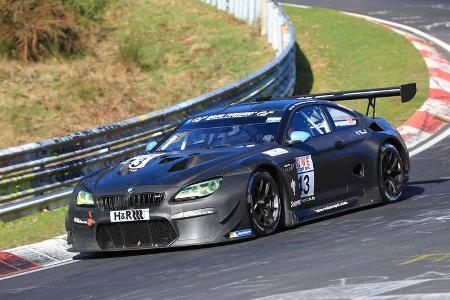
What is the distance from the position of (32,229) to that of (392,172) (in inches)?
151

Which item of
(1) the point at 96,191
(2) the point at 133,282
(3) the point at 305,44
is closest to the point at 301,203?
(1) the point at 96,191

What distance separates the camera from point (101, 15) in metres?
25.4

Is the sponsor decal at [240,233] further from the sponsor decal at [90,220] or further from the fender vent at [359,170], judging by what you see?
the fender vent at [359,170]

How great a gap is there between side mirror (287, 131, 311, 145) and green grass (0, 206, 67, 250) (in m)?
2.58

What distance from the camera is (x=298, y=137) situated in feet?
33.0

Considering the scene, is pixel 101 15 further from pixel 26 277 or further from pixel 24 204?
pixel 26 277

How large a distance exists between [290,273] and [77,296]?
4.91 feet

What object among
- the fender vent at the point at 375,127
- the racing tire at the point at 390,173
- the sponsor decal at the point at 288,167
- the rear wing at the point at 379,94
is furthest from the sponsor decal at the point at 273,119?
the fender vent at the point at 375,127

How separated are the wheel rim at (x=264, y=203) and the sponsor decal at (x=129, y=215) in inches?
36.9

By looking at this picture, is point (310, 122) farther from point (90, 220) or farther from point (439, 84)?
point (439, 84)

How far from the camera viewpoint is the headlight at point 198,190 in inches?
356

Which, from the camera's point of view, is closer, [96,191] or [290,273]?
[290,273]

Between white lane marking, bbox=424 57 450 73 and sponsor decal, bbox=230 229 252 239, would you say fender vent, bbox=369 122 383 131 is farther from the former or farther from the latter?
white lane marking, bbox=424 57 450 73

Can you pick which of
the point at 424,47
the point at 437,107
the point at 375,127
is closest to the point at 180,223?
the point at 375,127
